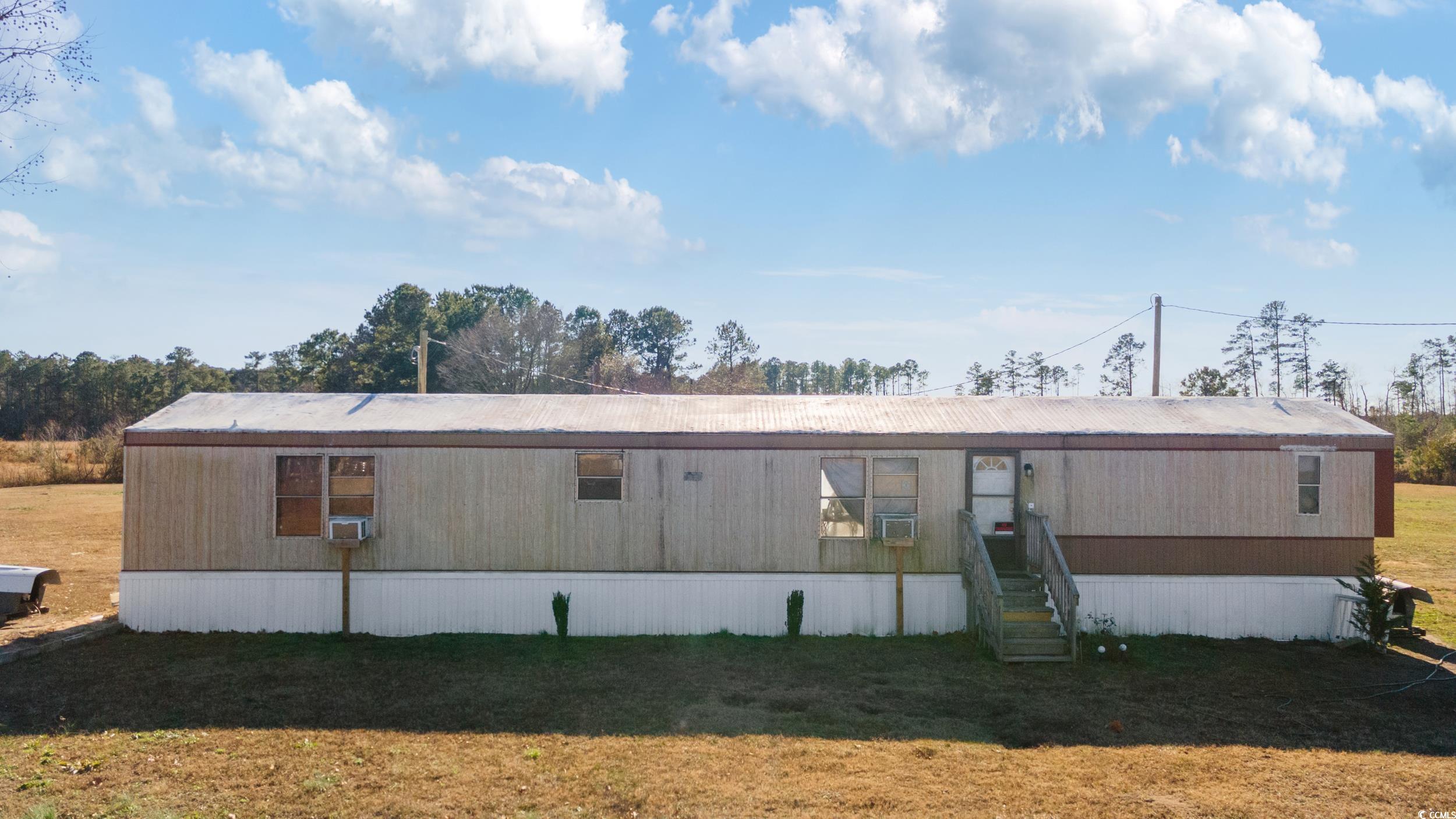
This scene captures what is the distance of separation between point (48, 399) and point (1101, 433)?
A: 79.8 m

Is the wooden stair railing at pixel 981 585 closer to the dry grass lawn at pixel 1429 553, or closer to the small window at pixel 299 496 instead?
the dry grass lawn at pixel 1429 553

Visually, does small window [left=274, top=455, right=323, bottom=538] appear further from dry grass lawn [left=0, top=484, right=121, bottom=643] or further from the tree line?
the tree line

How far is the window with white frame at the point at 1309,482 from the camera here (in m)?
12.8

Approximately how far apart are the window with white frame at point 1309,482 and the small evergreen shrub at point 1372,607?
993 mm

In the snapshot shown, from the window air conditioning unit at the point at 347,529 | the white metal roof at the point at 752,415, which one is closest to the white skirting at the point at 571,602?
the window air conditioning unit at the point at 347,529

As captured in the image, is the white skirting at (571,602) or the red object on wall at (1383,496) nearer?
the white skirting at (571,602)

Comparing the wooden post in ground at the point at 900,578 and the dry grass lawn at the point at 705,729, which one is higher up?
the wooden post in ground at the point at 900,578

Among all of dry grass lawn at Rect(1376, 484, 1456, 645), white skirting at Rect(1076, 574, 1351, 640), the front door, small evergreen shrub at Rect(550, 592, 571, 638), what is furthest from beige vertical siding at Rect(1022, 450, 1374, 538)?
small evergreen shrub at Rect(550, 592, 571, 638)

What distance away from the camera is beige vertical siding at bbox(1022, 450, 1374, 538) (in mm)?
12695

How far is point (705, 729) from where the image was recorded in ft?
28.4

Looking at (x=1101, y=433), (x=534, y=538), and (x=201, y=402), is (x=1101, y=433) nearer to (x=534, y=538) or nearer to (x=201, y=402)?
(x=534, y=538)

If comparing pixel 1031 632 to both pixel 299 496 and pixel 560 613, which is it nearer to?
pixel 560 613

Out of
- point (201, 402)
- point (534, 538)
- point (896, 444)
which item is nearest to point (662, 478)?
point (534, 538)

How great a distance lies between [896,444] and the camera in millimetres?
12570
